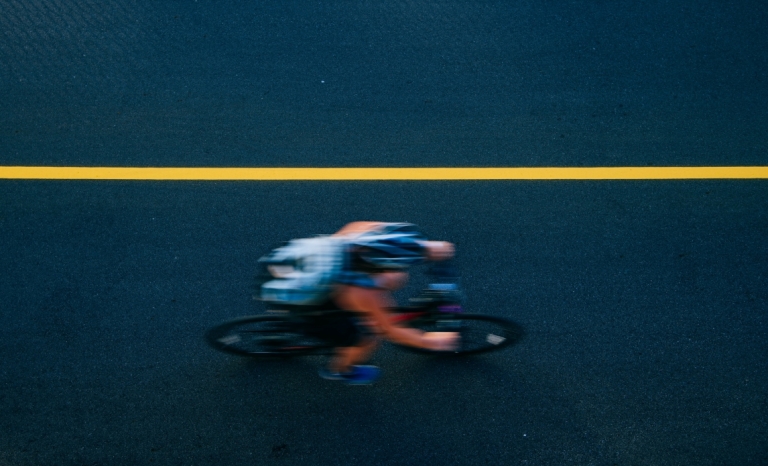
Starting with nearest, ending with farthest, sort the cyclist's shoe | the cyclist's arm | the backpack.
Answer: the backpack
the cyclist's arm
the cyclist's shoe

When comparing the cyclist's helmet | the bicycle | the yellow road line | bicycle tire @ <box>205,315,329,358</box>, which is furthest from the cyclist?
the yellow road line

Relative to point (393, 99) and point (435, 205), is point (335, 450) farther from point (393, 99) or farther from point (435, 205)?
point (393, 99)

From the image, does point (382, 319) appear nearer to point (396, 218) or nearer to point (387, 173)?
point (396, 218)

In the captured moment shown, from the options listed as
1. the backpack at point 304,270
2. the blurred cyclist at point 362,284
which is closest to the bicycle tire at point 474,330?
the blurred cyclist at point 362,284

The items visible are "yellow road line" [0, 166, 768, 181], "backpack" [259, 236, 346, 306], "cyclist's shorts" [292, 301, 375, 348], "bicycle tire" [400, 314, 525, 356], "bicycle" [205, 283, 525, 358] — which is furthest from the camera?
"yellow road line" [0, 166, 768, 181]

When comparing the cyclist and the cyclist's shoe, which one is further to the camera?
the cyclist's shoe

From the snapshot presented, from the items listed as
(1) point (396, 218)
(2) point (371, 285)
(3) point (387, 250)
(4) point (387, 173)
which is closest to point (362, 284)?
(2) point (371, 285)

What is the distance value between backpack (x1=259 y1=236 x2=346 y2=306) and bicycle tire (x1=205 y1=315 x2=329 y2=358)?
0.50 meters

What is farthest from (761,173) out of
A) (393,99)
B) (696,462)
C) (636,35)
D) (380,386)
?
(380,386)

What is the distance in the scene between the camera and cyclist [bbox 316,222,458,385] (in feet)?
9.41

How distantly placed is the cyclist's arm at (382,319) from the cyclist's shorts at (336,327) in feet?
0.41

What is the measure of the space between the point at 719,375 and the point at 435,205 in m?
2.33

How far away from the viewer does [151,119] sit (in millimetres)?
4816

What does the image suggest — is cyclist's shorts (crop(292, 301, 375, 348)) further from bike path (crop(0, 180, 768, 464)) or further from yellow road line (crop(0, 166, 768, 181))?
yellow road line (crop(0, 166, 768, 181))
